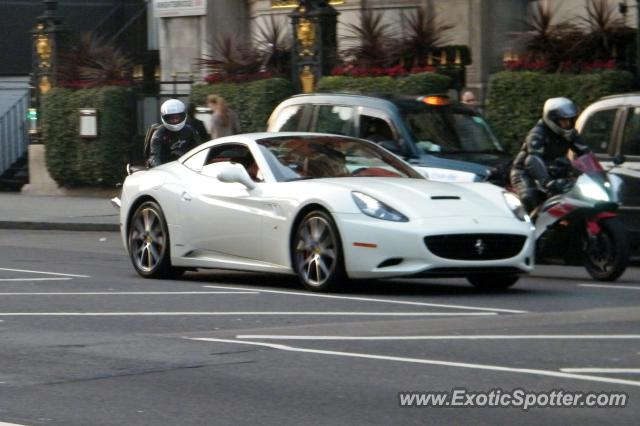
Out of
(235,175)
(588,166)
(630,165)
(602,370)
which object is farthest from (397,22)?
(602,370)

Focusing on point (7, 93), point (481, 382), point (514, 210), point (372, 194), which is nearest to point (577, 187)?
point (514, 210)

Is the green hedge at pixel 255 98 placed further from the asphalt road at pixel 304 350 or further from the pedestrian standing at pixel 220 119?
the asphalt road at pixel 304 350

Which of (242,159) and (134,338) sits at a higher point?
(242,159)

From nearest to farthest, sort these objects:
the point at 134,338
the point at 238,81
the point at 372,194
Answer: the point at 134,338
the point at 372,194
the point at 238,81

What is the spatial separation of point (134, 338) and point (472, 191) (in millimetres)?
3842

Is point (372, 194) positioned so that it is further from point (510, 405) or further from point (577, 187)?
point (510, 405)

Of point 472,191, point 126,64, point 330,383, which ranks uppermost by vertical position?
point 126,64

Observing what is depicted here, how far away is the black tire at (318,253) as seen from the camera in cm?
1243

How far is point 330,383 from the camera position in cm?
820

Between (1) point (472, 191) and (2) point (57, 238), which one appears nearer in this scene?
(1) point (472, 191)

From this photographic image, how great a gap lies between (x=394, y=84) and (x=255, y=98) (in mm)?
2996

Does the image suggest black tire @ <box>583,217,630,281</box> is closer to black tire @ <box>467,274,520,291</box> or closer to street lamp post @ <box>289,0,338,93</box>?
black tire @ <box>467,274,520,291</box>

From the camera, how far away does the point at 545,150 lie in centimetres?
1472

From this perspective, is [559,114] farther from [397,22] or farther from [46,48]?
[46,48]
